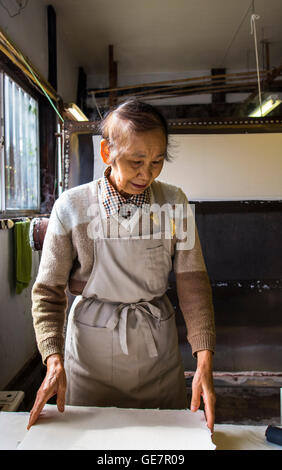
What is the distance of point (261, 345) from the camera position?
9.42ft

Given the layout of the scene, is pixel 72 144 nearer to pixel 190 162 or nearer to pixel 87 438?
pixel 190 162

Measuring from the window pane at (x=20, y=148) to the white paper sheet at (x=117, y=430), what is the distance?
265 cm

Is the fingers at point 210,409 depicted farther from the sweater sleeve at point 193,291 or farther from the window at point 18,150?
the window at point 18,150


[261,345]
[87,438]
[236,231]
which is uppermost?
[236,231]

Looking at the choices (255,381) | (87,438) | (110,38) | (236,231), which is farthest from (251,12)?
(87,438)

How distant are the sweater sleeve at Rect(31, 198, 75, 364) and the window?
219cm

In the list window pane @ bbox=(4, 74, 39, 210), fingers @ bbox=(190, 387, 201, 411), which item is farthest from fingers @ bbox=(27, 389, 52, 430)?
window pane @ bbox=(4, 74, 39, 210)

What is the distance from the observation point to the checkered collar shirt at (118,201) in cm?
120

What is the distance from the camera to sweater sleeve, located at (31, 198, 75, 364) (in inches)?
41.1

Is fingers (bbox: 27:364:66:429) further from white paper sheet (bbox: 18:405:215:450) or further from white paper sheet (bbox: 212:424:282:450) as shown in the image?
white paper sheet (bbox: 212:424:282:450)

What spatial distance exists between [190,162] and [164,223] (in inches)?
74.8

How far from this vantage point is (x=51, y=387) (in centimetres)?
96

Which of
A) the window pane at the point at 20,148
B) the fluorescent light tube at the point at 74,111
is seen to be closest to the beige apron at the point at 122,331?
the window pane at the point at 20,148

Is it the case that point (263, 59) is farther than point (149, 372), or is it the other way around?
point (263, 59)
